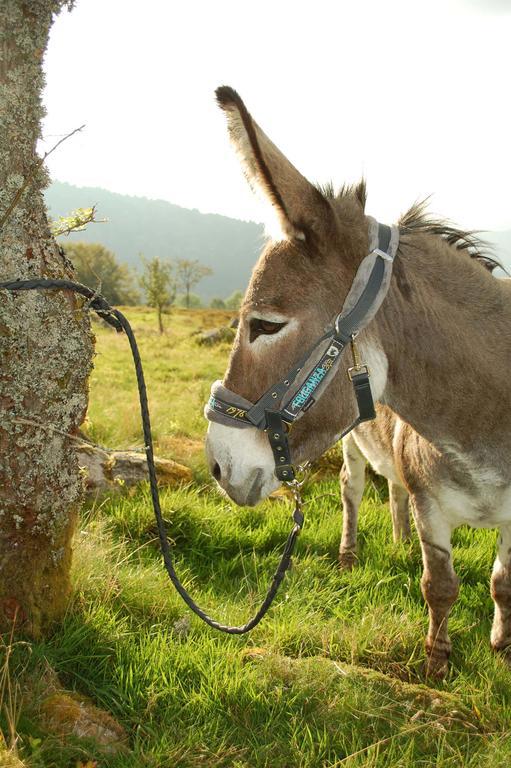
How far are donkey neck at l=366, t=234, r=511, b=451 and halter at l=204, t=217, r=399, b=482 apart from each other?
6.4 inches

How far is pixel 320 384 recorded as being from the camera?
2.29m

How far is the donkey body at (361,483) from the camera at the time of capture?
4129 millimetres

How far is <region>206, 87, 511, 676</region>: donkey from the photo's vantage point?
2.27 meters

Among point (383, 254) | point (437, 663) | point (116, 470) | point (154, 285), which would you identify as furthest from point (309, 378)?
point (154, 285)

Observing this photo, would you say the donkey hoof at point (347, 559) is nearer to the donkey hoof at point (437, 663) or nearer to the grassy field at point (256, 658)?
the grassy field at point (256, 658)

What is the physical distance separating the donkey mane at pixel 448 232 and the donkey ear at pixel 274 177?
794mm

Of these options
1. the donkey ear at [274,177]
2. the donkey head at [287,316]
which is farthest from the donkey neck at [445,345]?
the donkey ear at [274,177]

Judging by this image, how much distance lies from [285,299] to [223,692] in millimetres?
2047

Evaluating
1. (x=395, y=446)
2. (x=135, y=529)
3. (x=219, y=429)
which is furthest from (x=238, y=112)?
(x=135, y=529)

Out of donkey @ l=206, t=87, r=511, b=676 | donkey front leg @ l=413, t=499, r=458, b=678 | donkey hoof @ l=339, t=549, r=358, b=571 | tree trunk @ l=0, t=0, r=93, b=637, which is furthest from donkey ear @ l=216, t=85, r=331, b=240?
donkey hoof @ l=339, t=549, r=358, b=571

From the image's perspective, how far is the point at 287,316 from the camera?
2289 millimetres

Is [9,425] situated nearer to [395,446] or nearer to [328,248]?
[328,248]

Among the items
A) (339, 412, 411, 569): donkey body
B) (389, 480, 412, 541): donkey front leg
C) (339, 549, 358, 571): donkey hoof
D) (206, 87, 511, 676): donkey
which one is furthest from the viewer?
(389, 480, 412, 541): donkey front leg

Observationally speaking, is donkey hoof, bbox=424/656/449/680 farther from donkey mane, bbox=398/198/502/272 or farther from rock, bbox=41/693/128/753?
donkey mane, bbox=398/198/502/272
